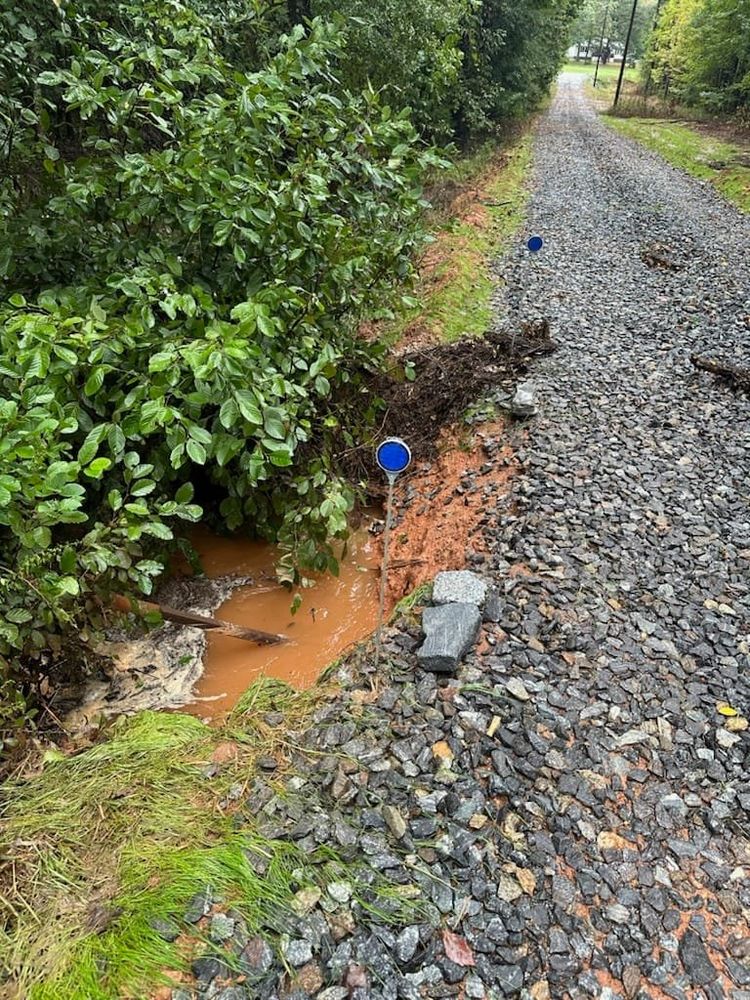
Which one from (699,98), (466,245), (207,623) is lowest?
(207,623)

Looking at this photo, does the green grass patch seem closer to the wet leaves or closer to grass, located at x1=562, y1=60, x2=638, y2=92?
the wet leaves

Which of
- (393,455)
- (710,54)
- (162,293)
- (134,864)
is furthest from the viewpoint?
(710,54)

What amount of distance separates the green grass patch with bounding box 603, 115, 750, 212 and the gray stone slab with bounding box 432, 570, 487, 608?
581 inches

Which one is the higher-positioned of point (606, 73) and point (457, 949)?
point (606, 73)

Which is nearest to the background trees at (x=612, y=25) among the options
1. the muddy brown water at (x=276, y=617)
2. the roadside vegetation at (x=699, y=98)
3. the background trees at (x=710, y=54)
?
the roadside vegetation at (x=699, y=98)

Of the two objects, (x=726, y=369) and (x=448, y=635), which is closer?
(x=448, y=635)

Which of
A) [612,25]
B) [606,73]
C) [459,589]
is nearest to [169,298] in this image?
[459,589]

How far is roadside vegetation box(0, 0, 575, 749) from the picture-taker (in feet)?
10.2

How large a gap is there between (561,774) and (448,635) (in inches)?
37.9

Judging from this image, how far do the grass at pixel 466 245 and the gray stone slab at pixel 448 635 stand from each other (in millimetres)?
2588

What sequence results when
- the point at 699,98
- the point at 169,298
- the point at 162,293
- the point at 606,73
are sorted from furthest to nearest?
the point at 606,73 → the point at 699,98 → the point at 162,293 → the point at 169,298

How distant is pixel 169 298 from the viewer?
345 cm

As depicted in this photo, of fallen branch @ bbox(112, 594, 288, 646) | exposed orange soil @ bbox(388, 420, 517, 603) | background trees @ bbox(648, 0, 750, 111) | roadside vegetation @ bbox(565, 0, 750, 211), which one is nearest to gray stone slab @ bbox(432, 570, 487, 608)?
exposed orange soil @ bbox(388, 420, 517, 603)

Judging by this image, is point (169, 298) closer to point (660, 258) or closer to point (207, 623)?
point (207, 623)
